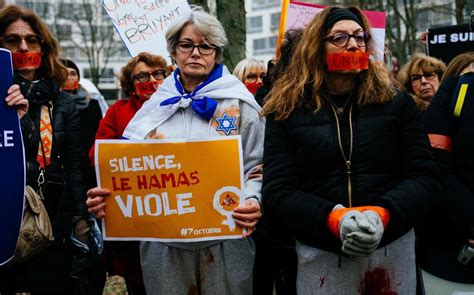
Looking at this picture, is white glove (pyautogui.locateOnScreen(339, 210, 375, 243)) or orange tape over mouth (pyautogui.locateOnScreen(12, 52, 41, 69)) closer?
white glove (pyautogui.locateOnScreen(339, 210, 375, 243))

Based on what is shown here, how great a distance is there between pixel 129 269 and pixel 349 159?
1.75 metres

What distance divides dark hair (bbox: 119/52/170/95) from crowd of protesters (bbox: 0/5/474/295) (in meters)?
0.99

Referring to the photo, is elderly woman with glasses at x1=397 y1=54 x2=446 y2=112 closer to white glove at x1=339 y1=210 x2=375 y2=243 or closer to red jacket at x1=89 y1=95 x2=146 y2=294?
red jacket at x1=89 y1=95 x2=146 y2=294

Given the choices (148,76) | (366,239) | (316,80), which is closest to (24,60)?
(148,76)

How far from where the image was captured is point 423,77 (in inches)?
209

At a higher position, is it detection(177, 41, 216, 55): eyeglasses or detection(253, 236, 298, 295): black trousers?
detection(177, 41, 216, 55): eyeglasses

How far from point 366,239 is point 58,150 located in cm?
186

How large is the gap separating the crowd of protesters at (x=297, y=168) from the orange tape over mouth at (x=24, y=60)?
0.01 meters

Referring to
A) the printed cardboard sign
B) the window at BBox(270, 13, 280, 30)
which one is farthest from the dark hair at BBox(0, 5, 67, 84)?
the window at BBox(270, 13, 280, 30)

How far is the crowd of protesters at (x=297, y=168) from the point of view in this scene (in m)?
2.76

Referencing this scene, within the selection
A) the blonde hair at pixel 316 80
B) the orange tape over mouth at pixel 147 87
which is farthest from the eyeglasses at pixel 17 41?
the blonde hair at pixel 316 80

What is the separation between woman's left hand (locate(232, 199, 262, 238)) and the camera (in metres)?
2.97

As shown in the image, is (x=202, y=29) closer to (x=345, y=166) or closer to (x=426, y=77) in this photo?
(x=345, y=166)

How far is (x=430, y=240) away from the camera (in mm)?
3359
